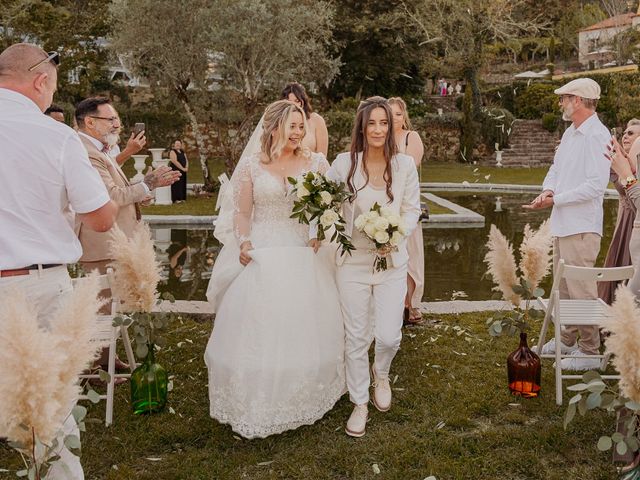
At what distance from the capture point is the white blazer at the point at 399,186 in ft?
15.1

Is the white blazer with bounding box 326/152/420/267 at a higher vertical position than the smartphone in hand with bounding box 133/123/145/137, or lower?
lower

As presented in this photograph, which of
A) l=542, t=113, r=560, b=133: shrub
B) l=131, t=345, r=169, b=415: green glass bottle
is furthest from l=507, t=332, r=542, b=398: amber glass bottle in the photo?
l=542, t=113, r=560, b=133: shrub

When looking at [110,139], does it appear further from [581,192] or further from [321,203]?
[581,192]

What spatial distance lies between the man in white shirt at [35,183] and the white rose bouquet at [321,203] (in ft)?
4.74

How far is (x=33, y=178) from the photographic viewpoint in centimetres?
305

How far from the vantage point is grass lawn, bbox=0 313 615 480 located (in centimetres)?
379

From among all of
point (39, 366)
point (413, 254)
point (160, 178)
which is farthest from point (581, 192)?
point (39, 366)

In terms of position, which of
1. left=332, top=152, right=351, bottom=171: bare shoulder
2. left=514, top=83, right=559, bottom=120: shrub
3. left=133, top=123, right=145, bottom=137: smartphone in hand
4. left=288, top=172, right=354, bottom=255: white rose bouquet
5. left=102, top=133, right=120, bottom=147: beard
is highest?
left=514, top=83, right=559, bottom=120: shrub

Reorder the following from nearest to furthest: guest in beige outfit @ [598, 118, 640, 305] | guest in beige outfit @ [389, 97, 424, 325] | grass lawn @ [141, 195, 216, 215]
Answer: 1. guest in beige outfit @ [598, 118, 640, 305]
2. guest in beige outfit @ [389, 97, 424, 325]
3. grass lawn @ [141, 195, 216, 215]

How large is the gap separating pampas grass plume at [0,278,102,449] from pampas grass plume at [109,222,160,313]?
1623 mm

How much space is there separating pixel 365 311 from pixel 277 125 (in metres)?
1.46

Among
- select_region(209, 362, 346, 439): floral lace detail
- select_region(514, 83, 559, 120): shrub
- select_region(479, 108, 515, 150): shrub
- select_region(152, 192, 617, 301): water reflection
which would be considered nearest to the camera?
select_region(209, 362, 346, 439): floral lace detail

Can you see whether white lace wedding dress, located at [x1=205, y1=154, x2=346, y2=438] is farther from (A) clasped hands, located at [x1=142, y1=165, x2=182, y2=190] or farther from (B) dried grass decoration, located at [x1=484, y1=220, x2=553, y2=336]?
(B) dried grass decoration, located at [x1=484, y1=220, x2=553, y2=336]

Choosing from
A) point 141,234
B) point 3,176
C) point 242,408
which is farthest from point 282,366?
point 3,176
